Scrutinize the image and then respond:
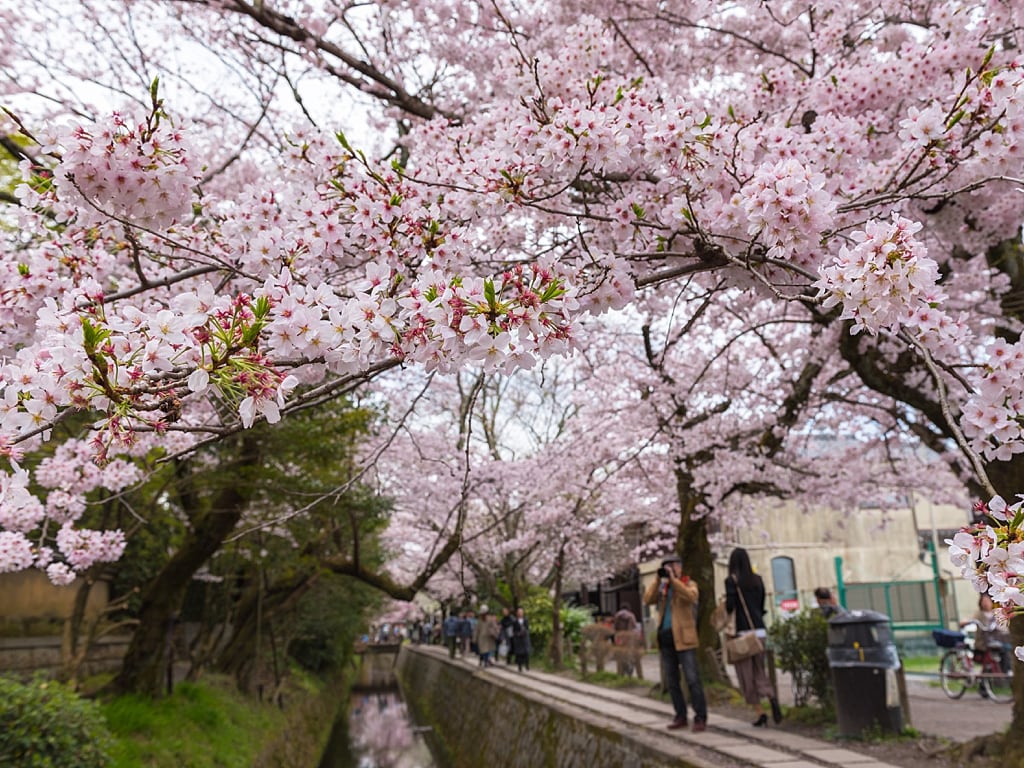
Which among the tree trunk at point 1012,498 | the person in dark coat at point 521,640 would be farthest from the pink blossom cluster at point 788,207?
the person in dark coat at point 521,640

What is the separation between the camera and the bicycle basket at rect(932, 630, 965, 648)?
416 inches

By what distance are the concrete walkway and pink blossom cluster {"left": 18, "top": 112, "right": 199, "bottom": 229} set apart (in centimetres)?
461

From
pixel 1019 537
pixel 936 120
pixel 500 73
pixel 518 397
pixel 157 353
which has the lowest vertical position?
pixel 1019 537

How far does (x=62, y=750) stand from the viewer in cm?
509

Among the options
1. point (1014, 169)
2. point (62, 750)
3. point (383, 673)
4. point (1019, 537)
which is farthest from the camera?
A: point (383, 673)

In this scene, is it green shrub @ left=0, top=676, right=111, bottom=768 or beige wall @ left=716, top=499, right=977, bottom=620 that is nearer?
green shrub @ left=0, top=676, right=111, bottom=768

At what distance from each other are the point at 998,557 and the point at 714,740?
5.14m

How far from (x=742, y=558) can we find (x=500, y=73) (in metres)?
5.08

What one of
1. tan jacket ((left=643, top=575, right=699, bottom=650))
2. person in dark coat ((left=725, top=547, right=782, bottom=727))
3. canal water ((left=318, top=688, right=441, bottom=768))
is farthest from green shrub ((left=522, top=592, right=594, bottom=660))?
tan jacket ((left=643, top=575, right=699, bottom=650))

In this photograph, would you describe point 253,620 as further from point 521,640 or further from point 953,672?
point 953,672

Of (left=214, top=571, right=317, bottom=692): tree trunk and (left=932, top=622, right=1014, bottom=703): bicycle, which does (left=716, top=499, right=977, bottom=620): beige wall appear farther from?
(left=214, top=571, right=317, bottom=692): tree trunk

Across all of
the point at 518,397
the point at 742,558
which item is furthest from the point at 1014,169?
the point at 518,397

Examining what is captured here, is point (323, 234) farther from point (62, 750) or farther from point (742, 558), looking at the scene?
point (742, 558)

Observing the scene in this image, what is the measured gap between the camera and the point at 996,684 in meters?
9.64
